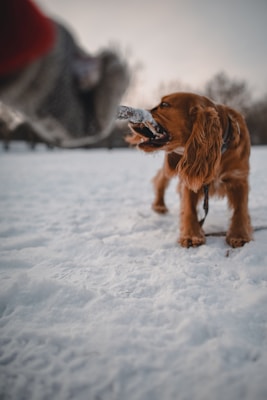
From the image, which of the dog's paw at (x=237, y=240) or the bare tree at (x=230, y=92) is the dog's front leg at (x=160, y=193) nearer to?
the dog's paw at (x=237, y=240)

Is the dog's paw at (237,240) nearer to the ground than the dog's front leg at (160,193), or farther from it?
nearer to the ground

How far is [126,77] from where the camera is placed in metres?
0.84

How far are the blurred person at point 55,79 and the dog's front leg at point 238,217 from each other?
5.45 feet

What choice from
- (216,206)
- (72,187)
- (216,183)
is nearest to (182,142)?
(216,183)

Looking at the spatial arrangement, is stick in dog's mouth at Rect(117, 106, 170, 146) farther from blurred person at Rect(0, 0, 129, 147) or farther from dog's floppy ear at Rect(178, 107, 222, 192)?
blurred person at Rect(0, 0, 129, 147)

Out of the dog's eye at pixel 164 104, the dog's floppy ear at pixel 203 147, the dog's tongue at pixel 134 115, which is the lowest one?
the dog's floppy ear at pixel 203 147

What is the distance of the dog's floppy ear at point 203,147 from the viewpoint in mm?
1993

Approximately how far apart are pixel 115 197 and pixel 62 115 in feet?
11.6

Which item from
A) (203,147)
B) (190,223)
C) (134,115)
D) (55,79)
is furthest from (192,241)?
(55,79)

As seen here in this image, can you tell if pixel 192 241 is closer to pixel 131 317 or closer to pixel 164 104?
pixel 131 317

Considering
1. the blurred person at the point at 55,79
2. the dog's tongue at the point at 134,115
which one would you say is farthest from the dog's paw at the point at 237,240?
the blurred person at the point at 55,79

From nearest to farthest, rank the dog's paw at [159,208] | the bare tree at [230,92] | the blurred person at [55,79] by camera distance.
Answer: the blurred person at [55,79]
the dog's paw at [159,208]
the bare tree at [230,92]

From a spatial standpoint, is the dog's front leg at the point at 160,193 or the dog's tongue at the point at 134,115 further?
the dog's front leg at the point at 160,193

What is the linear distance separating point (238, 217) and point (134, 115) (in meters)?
1.27
